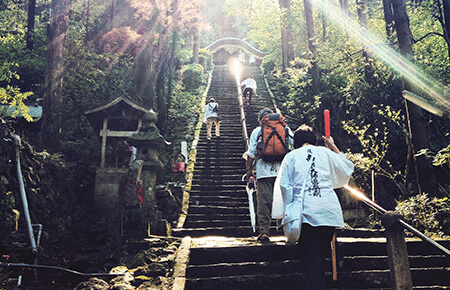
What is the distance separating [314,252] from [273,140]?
2.20 meters

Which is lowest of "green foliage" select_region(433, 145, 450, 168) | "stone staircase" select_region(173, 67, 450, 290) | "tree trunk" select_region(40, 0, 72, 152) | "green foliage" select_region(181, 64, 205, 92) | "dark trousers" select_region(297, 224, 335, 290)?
"stone staircase" select_region(173, 67, 450, 290)

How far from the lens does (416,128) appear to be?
A: 25.2ft

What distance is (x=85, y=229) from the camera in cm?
1024

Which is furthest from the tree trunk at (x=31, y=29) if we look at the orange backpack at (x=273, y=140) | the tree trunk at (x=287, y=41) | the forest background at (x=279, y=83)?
the orange backpack at (x=273, y=140)

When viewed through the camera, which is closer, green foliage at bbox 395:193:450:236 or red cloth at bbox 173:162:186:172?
green foliage at bbox 395:193:450:236

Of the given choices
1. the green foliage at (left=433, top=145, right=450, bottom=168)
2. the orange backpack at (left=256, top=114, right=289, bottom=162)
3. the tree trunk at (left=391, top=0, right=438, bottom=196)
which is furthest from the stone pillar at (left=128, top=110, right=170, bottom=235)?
the tree trunk at (left=391, top=0, right=438, bottom=196)

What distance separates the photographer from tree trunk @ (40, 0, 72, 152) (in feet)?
41.5

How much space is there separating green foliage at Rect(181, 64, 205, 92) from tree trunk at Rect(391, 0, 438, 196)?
17178 mm

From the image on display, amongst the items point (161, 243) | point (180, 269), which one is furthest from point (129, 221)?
point (180, 269)

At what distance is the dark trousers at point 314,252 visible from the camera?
3.24 meters

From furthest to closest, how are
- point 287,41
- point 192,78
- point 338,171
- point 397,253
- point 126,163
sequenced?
1. point 192,78
2. point 287,41
3. point 126,163
4. point 338,171
5. point 397,253

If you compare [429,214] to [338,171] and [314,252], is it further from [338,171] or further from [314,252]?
[314,252]

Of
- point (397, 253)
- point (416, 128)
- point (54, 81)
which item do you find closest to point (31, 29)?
point (54, 81)

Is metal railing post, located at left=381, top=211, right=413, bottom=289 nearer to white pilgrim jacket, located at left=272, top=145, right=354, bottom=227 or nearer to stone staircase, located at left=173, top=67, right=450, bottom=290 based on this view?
white pilgrim jacket, located at left=272, top=145, right=354, bottom=227
